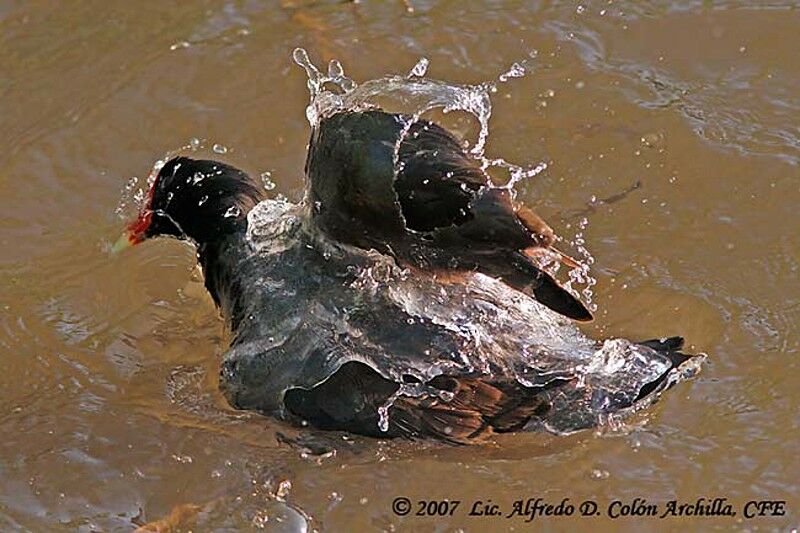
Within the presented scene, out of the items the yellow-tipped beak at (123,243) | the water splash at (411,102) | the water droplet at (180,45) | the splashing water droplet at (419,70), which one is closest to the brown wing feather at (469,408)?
the water splash at (411,102)

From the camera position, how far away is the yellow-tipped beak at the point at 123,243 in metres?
6.35

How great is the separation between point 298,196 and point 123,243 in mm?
894

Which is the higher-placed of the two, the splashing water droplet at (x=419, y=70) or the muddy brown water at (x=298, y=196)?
the splashing water droplet at (x=419, y=70)

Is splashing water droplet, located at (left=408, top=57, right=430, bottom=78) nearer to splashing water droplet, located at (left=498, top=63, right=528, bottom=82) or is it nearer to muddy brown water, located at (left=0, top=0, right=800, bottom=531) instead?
muddy brown water, located at (left=0, top=0, right=800, bottom=531)

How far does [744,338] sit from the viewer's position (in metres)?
5.70

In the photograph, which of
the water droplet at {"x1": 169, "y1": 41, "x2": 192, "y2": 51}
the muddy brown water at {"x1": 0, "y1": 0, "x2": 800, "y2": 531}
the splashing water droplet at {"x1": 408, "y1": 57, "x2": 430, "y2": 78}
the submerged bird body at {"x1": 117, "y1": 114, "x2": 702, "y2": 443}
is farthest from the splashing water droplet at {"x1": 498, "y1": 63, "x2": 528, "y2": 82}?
the submerged bird body at {"x1": 117, "y1": 114, "x2": 702, "y2": 443}

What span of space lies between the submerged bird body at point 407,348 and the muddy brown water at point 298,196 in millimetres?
157

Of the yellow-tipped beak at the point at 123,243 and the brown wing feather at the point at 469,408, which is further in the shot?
the yellow-tipped beak at the point at 123,243

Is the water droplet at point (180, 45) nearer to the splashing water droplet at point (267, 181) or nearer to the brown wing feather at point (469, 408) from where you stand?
the splashing water droplet at point (267, 181)

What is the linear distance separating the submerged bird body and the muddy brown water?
16 centimetres

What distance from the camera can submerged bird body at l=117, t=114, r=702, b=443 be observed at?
518cm

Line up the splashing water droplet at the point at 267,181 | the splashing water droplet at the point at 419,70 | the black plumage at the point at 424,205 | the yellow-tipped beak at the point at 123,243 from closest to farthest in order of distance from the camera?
1. the black plumage at the point at 424,205
2. the yellow-tipped beak at the point at 123,243
3. the splashing water droplet at the point at 267,181
4. the splashing water droplet at the point at 419,70

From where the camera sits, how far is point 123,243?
6.36 meters

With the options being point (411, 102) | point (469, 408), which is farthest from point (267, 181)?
point (469, 408)
